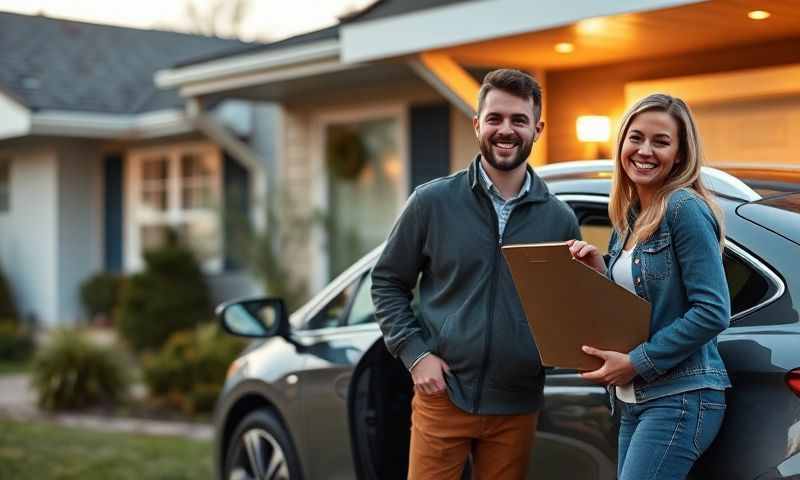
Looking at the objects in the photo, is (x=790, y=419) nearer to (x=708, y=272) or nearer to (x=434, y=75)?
(x=708, y=272)

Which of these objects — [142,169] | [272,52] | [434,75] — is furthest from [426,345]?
[142,169]

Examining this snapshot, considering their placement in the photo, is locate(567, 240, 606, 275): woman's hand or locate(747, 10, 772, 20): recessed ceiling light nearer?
locate(567, 240, 606, 275): woman's hand

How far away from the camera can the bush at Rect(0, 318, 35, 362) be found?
1617 centimetres

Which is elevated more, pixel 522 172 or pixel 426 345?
pixel 522 172

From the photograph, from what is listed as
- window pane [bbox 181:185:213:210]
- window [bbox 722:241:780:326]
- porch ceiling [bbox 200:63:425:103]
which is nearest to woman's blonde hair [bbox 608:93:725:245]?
window [bbox 722:241:780:326]

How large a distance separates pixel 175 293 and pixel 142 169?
360 cm

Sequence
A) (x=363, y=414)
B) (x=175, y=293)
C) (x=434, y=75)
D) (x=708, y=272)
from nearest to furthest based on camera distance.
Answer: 1. (x=708, y=272)
2. (x=363, y=414)
3. (x=434, y=75)
4. (x=175, y=293)

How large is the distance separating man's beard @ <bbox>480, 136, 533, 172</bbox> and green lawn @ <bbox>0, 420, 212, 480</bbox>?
16.0 feet

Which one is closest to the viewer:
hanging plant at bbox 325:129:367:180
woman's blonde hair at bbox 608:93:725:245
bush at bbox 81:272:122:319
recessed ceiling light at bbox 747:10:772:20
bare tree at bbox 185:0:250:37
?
woman's blonde hair at bbox 608:93:725:245

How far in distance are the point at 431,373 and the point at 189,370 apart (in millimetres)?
8305

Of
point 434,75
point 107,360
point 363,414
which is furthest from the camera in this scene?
point 107,360

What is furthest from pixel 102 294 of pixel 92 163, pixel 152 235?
pixel 92 163

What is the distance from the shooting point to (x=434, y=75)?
29.3ft

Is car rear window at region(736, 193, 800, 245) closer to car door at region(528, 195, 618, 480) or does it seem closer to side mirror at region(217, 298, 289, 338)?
car door at region(528, 195, 618, 480)
